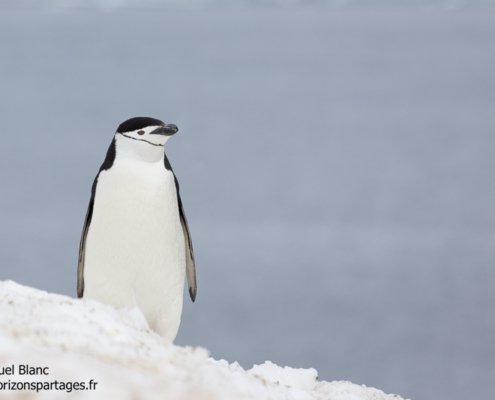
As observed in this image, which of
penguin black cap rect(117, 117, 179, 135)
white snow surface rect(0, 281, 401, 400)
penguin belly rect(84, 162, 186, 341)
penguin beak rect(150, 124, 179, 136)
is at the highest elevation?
penguin black cap rect(117, 117, 179, 135)

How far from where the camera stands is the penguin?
3.91m

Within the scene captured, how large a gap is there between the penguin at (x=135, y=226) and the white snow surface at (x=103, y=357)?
105cm

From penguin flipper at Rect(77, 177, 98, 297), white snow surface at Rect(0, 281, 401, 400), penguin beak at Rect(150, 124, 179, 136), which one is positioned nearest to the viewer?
white snow surface at Rect(0, 281, 401, 400)

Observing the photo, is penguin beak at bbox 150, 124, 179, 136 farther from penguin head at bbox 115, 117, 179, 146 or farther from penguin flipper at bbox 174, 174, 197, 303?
penguin flipper at bbox 174, 174, 197, 303

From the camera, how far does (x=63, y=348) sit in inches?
88.6

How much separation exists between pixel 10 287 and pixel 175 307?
121 centimetres

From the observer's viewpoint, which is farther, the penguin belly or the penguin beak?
the penguin belly

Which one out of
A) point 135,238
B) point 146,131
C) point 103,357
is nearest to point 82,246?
point 135,238

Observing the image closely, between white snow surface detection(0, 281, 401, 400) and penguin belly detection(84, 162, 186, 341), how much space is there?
1.04 m

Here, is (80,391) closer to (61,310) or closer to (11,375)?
(11,375)

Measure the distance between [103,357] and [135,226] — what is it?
1.72 m

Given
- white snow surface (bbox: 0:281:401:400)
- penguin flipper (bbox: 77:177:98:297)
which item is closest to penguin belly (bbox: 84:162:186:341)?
penguin flipper (bbox: 77:177:98:297)

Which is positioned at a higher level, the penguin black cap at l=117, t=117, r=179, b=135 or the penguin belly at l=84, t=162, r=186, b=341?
the penguin black cap at l=117, t=117, r=179, b=135

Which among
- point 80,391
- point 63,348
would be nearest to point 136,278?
point 63,348
